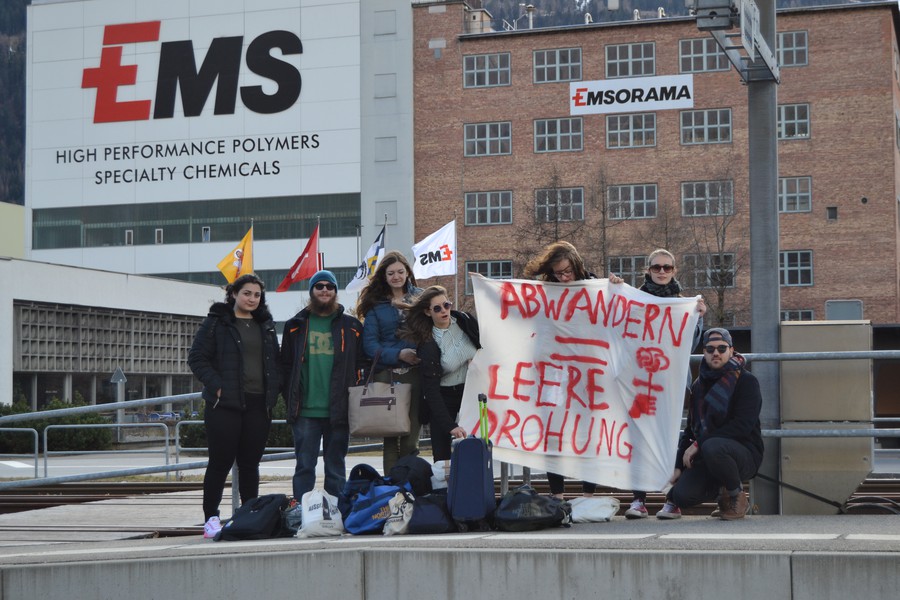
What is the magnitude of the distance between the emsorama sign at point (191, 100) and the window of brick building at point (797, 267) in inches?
952

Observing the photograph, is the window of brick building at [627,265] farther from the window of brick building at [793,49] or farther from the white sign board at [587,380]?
the white sign board at [587,380]

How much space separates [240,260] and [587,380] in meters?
31.2

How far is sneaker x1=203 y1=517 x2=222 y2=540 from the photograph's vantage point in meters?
9.10

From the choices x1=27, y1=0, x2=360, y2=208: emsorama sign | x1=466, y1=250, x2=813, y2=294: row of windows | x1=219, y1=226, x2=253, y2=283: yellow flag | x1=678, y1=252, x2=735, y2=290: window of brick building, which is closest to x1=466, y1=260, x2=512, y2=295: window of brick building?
x1=466, y1=250, x2=813, y2=294: row of windows

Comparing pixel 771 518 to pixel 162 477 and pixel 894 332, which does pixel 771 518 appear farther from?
pixel 894 332

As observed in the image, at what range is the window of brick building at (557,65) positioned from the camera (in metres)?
68.3

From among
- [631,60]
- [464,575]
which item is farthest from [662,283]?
[631,60]

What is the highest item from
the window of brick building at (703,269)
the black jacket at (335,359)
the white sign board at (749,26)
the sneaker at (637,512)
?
the window of brick building at (703,269)

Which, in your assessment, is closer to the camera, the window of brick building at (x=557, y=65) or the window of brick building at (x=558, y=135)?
the window of brick building at (x=557, y=65)

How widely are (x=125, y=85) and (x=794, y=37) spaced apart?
1543 inches

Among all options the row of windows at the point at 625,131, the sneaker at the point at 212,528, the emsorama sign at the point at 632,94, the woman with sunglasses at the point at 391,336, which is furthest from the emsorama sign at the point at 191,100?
the sneaker at the point at 212,528

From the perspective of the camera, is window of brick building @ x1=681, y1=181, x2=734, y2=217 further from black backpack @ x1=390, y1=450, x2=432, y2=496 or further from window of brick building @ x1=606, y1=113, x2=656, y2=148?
black backpack @ x1=390, y1=450, x2=432, y2=496

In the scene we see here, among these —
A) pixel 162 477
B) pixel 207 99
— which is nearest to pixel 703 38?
pixel 207 99

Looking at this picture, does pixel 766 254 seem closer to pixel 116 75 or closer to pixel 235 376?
pixel 235 376
